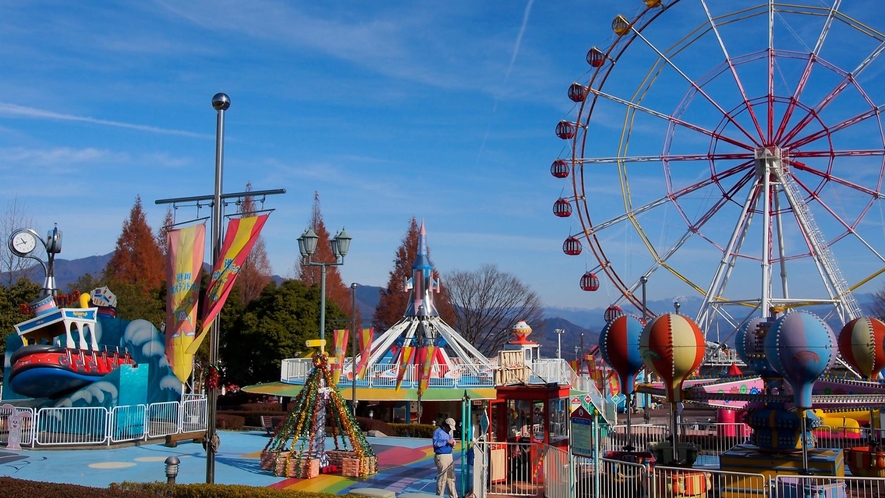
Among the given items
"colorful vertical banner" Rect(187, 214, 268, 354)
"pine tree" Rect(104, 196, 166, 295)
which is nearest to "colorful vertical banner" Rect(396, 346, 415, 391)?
"colorful vertical banner" Rect(187, 214, 268, 354)

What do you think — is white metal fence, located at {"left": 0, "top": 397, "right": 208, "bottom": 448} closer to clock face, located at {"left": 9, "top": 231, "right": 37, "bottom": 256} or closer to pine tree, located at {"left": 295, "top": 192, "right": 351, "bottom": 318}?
clock face, located at {"left": 9, "top": 231, "right": 37, "bottom": 256}

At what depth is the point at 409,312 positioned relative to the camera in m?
35.6

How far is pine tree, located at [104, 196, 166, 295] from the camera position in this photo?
60.7m

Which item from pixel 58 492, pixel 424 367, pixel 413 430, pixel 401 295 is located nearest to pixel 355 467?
pixel 58 492

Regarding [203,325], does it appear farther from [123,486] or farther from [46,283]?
[46,283]

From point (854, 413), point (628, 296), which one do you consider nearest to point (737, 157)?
point (628, 296)

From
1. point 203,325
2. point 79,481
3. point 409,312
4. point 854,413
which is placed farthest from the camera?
point 409,312

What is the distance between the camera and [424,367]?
30.0 metres

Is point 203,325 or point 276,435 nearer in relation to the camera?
point 203,325

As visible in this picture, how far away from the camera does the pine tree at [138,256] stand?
60688mm

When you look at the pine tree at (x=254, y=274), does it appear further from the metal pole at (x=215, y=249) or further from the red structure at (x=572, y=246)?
the metal pole at (x=215, y=249)

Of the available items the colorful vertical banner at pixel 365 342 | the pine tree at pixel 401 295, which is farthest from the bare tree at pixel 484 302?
the colorful vertical banner at pixel 365 342

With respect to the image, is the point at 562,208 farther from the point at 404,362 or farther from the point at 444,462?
the point at 444,462

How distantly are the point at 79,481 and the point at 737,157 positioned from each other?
24295 mm
